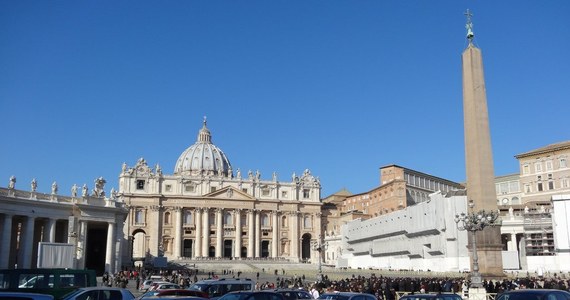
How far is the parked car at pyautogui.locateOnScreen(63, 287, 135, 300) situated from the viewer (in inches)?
478

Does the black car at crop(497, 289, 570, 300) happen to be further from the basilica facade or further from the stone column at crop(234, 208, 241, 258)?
the stone column at crop(234, 208, 241, 258)

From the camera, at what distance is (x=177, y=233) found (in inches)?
3216

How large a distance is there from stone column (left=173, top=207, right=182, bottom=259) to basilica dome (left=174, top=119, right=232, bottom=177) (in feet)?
70.9

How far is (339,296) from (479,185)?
14.5m

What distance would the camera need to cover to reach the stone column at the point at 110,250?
40.5 metres

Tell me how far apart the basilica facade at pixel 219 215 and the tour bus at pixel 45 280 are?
5937 cm

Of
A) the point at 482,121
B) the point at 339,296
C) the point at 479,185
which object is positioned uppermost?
the point at 482,121

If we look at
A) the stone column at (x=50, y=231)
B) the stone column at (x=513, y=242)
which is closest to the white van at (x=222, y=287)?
the stone column at (x=50, y=231)

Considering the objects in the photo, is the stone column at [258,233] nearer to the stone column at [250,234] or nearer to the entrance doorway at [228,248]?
the stone column at [250,234]

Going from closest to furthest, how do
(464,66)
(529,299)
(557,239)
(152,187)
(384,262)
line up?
1. (529,299)
2. (464,66)
3. (557,239)
4. (384,262)
5. (152,187)

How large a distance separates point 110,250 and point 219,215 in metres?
43.8

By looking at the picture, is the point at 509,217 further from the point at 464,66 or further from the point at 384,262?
the point at 464,66

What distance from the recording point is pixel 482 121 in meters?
26.4

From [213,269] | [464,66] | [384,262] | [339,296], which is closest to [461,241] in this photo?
[384,262]
